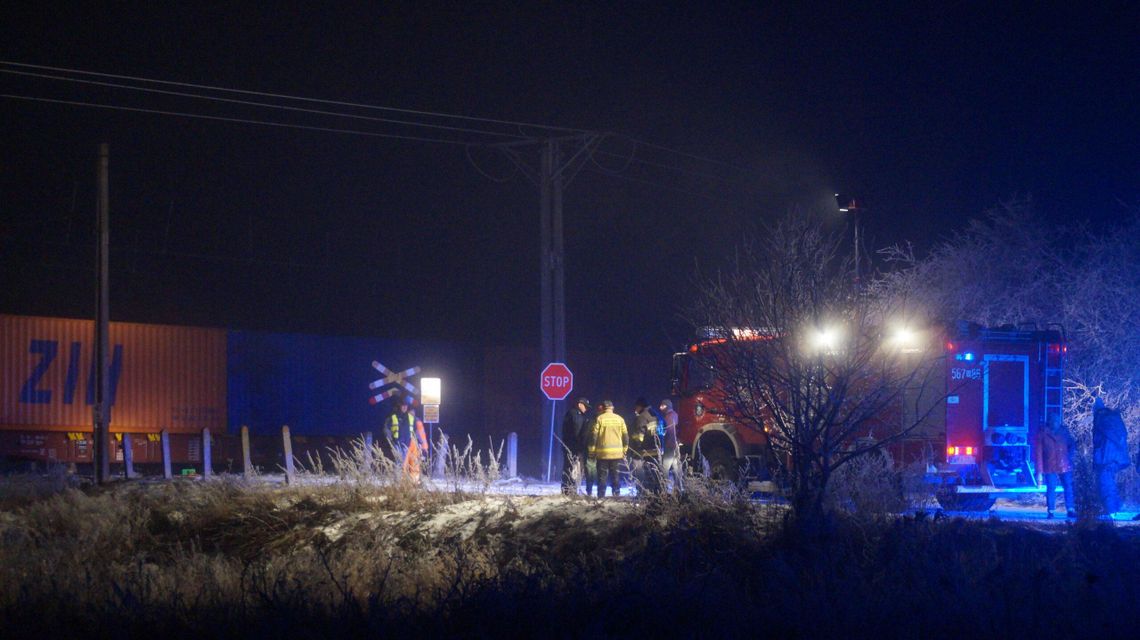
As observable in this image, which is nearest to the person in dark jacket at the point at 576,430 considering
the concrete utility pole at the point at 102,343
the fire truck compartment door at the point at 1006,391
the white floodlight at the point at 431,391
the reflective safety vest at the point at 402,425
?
the reflective safety vest at the point at 402,425

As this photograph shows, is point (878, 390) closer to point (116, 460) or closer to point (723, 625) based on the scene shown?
point (723, 625)

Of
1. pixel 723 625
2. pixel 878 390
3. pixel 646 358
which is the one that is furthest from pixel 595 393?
pixel 723 625

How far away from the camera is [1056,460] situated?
14.9m

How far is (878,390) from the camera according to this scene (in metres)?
11.2

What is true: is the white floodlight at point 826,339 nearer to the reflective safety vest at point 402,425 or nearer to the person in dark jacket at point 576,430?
the person in dark jacket at point 576,430

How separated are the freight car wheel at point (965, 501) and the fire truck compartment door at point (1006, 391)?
1078 millimetres

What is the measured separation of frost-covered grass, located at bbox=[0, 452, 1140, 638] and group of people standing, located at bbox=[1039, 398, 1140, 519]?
3.20 metres

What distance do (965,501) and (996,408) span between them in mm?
1598

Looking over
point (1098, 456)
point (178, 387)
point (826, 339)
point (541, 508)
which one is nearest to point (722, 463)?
point (1098, 456)

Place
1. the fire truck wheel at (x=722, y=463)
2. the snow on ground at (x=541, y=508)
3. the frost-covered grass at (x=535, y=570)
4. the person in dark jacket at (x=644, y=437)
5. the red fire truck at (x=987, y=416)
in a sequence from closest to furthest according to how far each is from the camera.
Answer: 1. the frost-covered grass at (x=535, y=570)
2. the snow on ground at (x=541, y=508)
3. the red fire truck at (x=987, y=416)
4. the person in dark jacket at (x=644, y=437)
5. the fire truck wheel at (x=722, y=463)

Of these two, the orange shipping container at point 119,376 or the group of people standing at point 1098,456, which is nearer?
the group of people standing at point 1098,456

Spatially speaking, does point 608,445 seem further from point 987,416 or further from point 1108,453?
point 1108,453

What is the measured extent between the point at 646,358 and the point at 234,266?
14733mm

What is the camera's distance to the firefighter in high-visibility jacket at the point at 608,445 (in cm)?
1631
